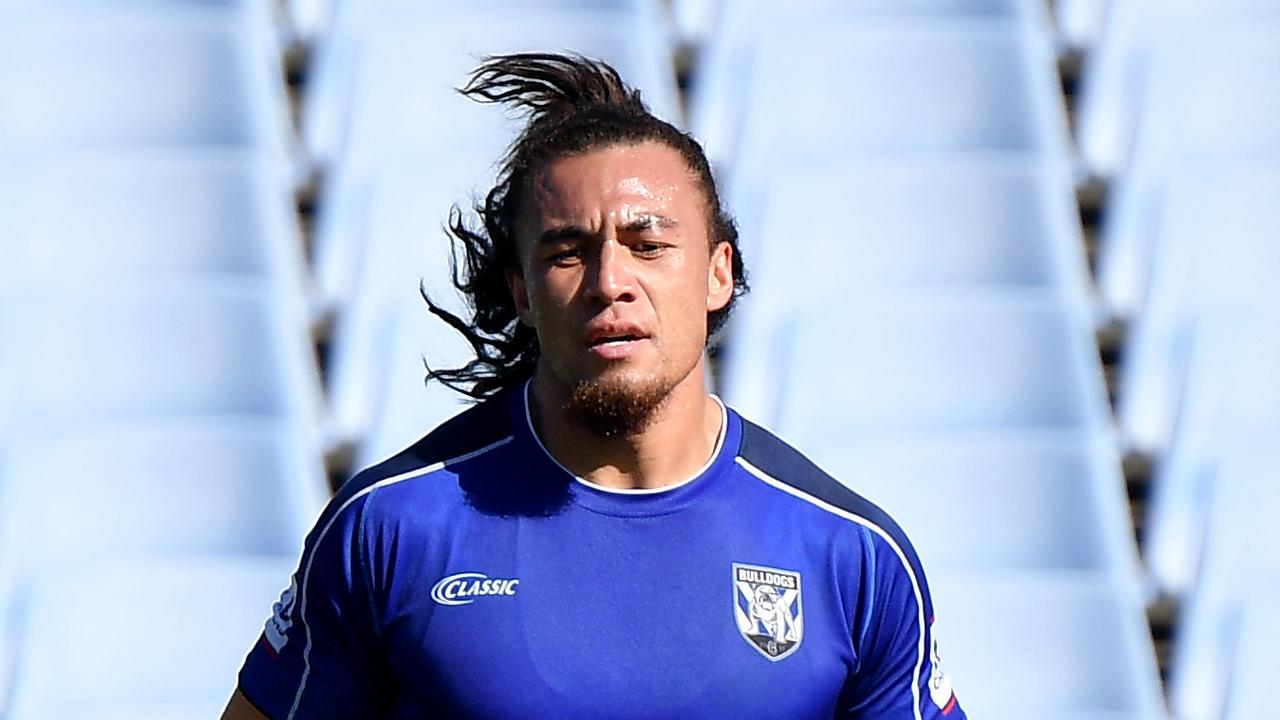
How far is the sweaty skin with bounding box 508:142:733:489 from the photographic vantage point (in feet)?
4.18

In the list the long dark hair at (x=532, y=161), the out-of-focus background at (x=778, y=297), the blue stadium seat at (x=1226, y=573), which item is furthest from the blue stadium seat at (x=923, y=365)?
the long dark hair at (x=532, y=161)

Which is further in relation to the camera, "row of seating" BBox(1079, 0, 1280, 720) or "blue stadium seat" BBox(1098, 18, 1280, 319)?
"blue stadium seat" BBox(1098, 18, 1280, 319)

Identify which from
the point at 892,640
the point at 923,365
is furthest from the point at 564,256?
the point at 923,365

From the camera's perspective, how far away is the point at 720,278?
1.39 metres

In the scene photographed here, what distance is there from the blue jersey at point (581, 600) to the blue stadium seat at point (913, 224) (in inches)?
67.6

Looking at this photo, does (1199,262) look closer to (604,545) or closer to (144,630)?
(144,630)

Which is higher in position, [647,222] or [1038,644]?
[647,222]

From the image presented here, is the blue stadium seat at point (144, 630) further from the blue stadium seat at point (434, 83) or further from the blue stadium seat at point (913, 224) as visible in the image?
the blue stadium seat at point (913, 224)

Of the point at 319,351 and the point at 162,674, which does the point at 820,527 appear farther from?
the point at 319,351

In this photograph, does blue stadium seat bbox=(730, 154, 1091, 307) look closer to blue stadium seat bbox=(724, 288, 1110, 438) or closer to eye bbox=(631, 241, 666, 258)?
blue stadium seat bbox=(724, 288, 1110, 438)

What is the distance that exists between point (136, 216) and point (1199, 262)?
1.75 metres

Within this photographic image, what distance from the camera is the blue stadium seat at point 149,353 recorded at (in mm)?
2844

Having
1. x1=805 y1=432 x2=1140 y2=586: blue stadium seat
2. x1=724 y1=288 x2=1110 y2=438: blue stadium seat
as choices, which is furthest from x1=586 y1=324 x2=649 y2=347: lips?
x1=724 y1=288 x2=1110 y2=438: blue stadium seat

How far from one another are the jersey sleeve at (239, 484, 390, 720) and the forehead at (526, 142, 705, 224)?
0.81 feet
